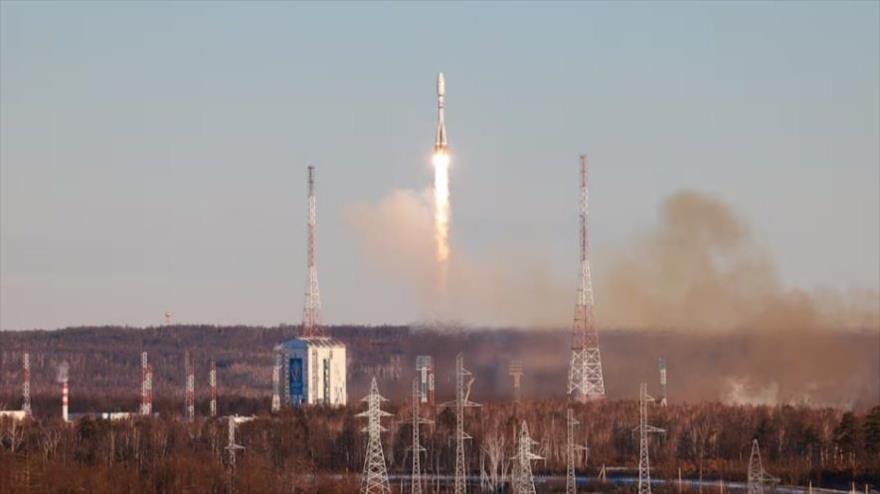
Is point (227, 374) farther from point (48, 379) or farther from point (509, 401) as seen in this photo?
point (509, 401)

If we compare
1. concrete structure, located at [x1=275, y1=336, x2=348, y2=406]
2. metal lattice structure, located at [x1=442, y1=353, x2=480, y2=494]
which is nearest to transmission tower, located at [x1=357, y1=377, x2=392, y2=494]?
metal lattice structure, located at [x1=442, y1=353, x2=480, y2=494]

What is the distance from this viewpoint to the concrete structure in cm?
11350

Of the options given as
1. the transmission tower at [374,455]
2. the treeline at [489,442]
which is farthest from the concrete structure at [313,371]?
the transmission tower at [374,455]

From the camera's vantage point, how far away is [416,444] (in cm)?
8269

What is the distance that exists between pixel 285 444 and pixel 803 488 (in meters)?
26.6

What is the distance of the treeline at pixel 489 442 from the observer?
9031 centimetres

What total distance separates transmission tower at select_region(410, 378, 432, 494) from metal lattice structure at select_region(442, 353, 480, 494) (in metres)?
1.34

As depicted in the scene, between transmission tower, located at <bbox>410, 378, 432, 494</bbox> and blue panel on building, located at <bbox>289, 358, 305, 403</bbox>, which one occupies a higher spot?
blue panel on building, located at <bbox>289, 358, 305, 403</bbox>

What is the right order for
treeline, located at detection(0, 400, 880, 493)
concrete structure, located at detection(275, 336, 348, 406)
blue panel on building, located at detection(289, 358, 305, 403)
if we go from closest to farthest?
treeline, located at detection(0, 400, 880, 493) < concrete structure, located at detection(275, 336, 348, 406) < blue panel on building, located at detection(289, 358, 305, 403)

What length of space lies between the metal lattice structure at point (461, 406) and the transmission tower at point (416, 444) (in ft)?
4.40

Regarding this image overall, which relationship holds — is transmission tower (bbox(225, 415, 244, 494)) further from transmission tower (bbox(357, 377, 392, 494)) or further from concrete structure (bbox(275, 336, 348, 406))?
concrete structure (bbox(275, 336, 348, 406))

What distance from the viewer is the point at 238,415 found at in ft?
390

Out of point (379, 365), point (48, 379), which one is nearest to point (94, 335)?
point (48, 379)

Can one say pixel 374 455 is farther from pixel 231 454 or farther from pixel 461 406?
pixel 231 454
